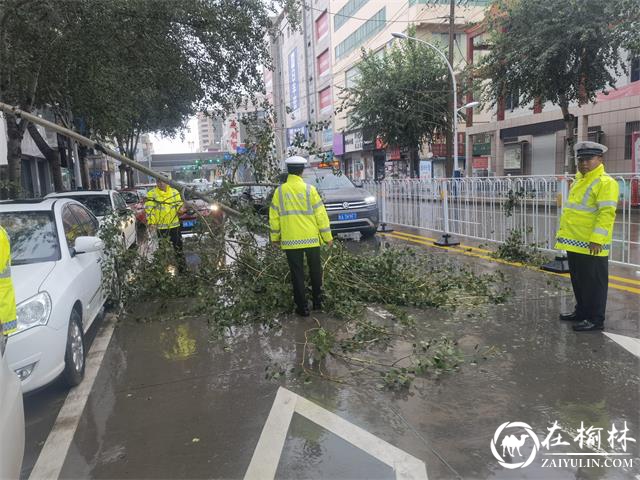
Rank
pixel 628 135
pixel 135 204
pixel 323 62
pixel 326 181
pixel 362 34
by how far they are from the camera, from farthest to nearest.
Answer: pixel 323 62, pixel 362 34, pixel 628 135, pixel 135 204, pixel 326 181

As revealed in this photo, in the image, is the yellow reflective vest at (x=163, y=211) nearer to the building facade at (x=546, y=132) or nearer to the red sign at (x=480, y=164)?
the building facade at (x=546, y=132)

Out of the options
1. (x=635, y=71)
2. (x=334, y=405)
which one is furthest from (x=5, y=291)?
(x=635, y=71)

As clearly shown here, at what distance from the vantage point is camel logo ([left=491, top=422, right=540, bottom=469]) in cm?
301

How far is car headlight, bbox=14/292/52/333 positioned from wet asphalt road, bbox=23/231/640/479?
723 mm

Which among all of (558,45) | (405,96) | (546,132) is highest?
(558,45)

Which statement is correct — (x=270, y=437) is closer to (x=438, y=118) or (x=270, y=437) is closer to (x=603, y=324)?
(x=603, y=324)

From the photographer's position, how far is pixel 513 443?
3184 millimetres

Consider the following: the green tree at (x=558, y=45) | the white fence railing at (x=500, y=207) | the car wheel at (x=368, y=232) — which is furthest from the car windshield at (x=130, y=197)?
the green tree at (x=558, y=45)

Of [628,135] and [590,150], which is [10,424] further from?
[628,135]

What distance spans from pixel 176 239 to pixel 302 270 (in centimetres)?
373

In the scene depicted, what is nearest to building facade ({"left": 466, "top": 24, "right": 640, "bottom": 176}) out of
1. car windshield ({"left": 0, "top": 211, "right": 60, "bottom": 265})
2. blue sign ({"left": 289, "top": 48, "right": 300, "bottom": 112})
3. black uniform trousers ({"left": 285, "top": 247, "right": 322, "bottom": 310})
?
black uniform trousers ({"left": 285, "top": 247, "right": 322, "bottom": 310})

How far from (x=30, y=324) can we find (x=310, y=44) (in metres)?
58.8

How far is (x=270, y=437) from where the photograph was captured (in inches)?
133

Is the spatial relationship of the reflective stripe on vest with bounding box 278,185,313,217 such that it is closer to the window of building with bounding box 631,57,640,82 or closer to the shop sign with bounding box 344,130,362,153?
the window of building with bounding box 631,57,640,82
